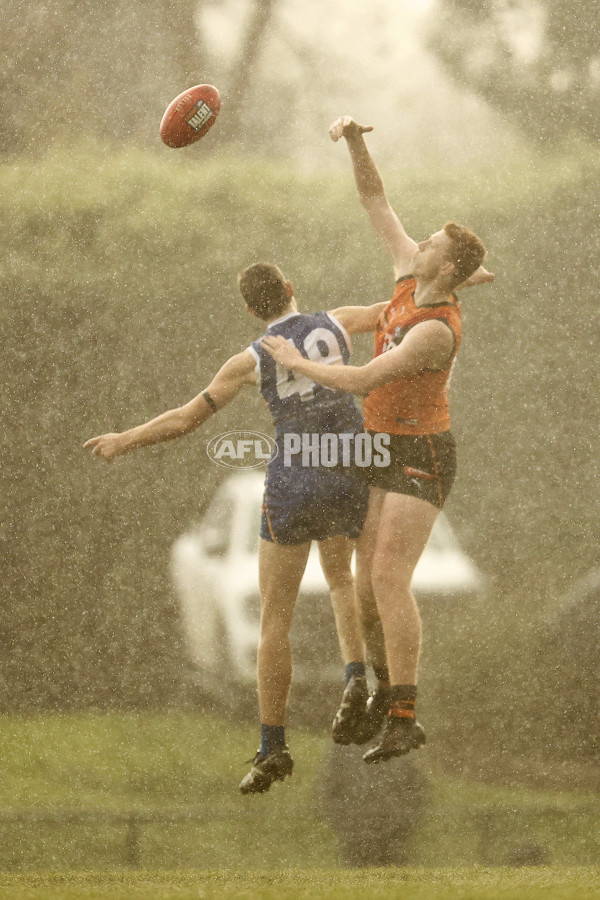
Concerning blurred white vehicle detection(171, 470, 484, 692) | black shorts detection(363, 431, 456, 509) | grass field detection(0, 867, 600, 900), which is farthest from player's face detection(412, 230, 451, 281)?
grass field detection(0, 867, 600, 900)

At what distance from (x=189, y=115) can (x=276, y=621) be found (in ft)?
7.25

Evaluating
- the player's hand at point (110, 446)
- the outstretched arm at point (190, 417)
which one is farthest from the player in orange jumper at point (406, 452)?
the player's hand at point (110, 446)

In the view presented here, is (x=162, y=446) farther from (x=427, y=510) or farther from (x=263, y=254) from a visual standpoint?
(x=427, y=510)

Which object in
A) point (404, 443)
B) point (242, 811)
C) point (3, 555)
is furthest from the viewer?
point (3, 555)

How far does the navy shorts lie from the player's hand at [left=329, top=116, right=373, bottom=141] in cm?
137

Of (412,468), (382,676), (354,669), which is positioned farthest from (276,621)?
(412,468)

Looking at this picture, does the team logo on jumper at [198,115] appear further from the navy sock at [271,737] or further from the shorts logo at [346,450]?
the navy sock at [271,737]

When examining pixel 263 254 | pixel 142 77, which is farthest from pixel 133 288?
pixel 142 77

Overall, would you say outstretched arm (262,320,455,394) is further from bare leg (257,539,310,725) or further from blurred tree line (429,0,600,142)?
blurred tree line (429,0,600,142)

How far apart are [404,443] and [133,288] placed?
1.48 m

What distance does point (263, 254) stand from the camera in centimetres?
405

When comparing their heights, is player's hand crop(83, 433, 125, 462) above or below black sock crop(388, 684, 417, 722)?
above

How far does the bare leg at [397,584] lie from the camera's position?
3562 millimetres

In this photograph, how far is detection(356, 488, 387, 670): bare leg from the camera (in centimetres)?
361
